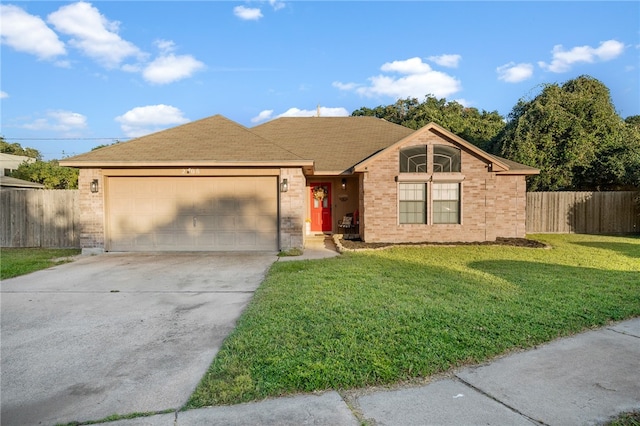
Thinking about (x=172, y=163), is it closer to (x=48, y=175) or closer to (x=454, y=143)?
(x=454, y=143)

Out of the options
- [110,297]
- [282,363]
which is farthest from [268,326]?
[110,297]

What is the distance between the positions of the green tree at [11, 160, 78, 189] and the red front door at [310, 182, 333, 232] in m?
22.3

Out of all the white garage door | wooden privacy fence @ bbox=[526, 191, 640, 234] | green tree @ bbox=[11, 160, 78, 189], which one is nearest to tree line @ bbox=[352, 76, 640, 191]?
wooden privacy fence @ bbox=[526, 191, 640, 234]

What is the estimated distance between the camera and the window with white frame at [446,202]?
12406 millimetres

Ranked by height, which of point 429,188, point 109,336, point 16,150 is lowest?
point 109,336

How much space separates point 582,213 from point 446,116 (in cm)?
1334

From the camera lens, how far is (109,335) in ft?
14.7

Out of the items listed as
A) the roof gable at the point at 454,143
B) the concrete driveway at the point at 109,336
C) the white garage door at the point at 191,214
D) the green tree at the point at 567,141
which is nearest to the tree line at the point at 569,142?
the green tree at the point at 567,141

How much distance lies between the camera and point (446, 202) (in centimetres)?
1245

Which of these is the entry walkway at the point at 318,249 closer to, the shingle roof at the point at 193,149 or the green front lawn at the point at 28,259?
the shingle roof at the point at 193,149

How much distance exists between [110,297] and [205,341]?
293 centimetres

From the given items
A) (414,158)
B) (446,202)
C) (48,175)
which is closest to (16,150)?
(48,175)

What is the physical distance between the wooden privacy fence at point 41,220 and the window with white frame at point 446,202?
467 inches

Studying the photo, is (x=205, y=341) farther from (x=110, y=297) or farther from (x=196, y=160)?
(x=196, y=160)
